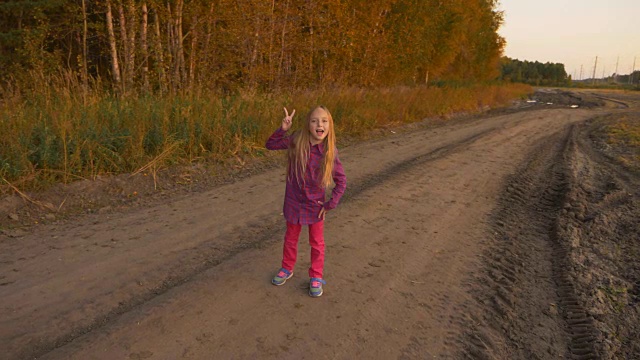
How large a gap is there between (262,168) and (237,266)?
4317 mm

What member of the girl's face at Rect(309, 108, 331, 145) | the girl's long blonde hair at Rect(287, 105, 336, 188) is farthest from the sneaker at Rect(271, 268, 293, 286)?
the girl's face at Rect(309, 108, 331, 145)

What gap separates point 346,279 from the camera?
407 centimetres

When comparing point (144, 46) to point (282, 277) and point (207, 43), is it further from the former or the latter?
point (282, 277)

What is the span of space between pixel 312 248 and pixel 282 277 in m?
0.38

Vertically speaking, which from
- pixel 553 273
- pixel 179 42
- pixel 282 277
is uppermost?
pixel 179 42

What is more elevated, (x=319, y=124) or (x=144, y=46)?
(x=144, y=46)

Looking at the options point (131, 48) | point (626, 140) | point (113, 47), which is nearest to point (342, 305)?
point (131, 48)

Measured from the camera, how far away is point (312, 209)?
3844 millimetres

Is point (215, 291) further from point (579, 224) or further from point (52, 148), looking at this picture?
point (579, 224)

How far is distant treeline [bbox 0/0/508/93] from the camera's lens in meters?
12.1

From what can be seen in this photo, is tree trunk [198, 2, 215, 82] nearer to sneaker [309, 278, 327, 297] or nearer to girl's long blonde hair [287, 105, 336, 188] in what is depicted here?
girl's long blonde hair [287, 105, 336, 188]

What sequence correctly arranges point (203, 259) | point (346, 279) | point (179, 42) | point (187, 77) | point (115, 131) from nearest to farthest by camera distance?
point (346, 279) → point (203, 259) → point (115, 131) → point (179, 42) → point (187, 77)

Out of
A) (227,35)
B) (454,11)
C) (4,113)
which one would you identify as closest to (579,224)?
(4,113)

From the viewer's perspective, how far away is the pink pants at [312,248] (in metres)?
3.84
